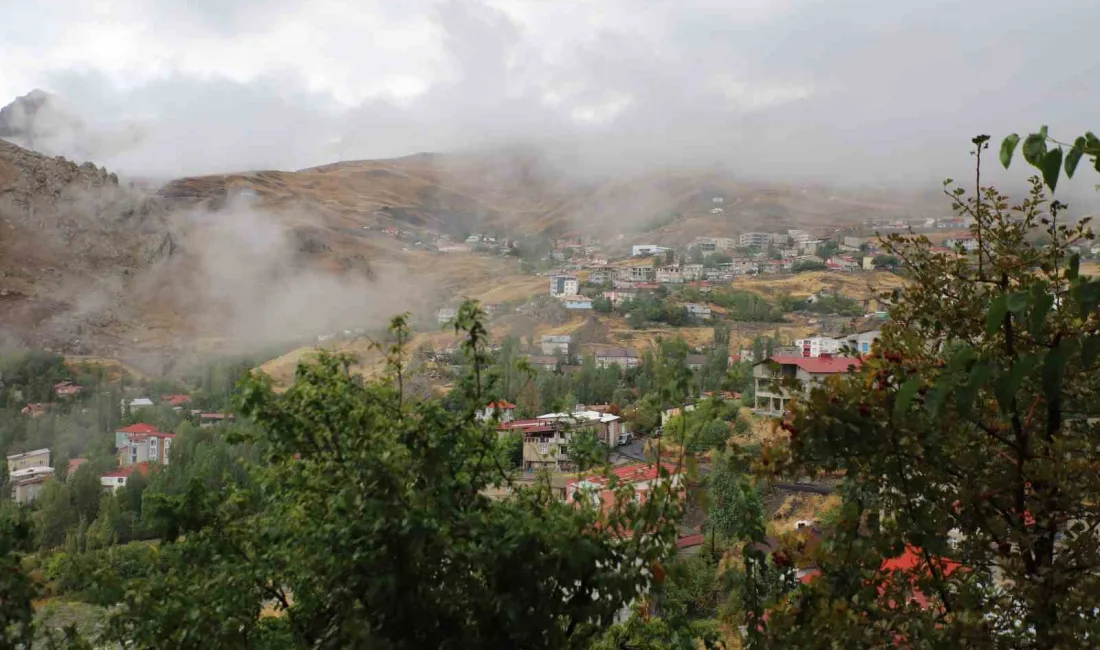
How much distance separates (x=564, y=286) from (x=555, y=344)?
15734 millimetres

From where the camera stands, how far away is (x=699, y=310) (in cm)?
4566

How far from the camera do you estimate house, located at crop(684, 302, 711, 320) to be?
44625mm

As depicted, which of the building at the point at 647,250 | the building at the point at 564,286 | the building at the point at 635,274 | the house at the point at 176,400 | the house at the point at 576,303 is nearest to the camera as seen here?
the house at the point at 176,400

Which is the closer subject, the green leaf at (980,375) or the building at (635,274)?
the green leaf at (980,375)

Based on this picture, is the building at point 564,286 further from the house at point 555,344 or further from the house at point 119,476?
the house at point 119,476

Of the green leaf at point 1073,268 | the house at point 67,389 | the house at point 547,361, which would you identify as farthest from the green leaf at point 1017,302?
the house at point 67,389

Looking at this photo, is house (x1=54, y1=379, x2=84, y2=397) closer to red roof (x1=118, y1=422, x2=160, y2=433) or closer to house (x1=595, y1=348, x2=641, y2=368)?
red roof (x1=118, y1=422, x2=160, y2=433)

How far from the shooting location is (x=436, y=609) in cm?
150

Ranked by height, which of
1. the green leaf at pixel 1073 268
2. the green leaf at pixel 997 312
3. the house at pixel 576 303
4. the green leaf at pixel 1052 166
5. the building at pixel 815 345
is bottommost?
the building at pixel 815 345

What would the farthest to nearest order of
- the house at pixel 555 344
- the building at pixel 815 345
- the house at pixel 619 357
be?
the house at pixel 555 344 → the house at pixel 619 357 → the building at pixel 815 345

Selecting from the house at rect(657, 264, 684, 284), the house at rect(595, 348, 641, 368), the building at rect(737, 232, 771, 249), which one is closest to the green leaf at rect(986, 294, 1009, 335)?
the house at rect(595, 348, 641, 368)

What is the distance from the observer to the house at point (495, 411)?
Answer: 6.50 feet

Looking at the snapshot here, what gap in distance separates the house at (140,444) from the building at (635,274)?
41.1m

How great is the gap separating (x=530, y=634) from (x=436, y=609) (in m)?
0.21
